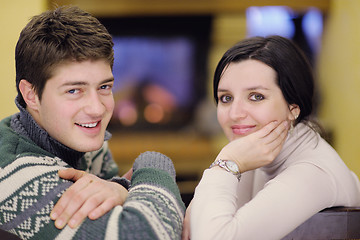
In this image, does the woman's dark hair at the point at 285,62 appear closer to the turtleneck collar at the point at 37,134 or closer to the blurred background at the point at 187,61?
the turtleneck collar at the point at 37,134

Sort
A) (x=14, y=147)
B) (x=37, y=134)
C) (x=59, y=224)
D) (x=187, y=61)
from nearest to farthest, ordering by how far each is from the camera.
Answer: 1. (x=59, y=224)
2. (x=14, y=147)
3. (x=37, y=134)
4. (x=187, y=61)

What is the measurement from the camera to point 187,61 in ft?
13.6

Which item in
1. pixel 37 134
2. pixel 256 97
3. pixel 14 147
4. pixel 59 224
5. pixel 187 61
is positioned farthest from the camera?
pixel 187 61

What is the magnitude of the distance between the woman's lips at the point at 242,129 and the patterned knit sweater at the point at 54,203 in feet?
1.10

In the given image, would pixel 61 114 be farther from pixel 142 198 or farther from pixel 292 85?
pixel 292 85

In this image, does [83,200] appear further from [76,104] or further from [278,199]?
[278,199]

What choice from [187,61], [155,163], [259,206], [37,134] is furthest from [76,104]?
[187,61]

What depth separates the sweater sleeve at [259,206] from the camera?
975 mm

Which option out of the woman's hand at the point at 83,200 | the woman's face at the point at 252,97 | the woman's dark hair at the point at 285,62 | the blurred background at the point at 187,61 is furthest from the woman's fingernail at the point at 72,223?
the blurred background at the point at 187,61

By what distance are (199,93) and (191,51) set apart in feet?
1.38

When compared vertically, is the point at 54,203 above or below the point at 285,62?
below

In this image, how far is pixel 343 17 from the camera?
3.44 meters

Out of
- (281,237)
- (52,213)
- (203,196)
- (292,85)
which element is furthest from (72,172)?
(292,85)

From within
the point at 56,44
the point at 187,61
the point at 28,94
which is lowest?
the point at 187,61
